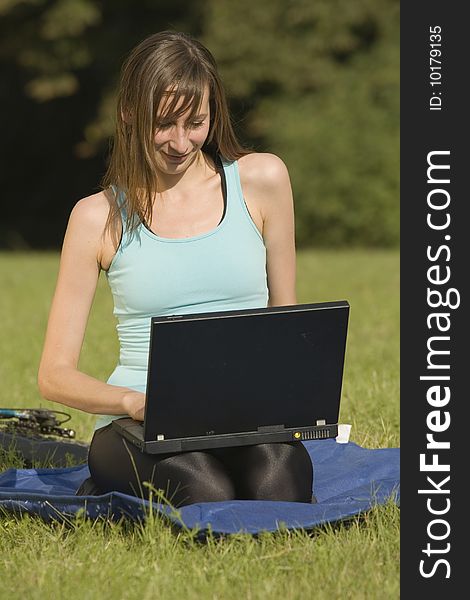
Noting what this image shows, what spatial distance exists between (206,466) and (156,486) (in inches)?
6.6

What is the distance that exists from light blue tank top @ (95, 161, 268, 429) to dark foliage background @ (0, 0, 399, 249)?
619 inches

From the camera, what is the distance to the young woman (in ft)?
12.0

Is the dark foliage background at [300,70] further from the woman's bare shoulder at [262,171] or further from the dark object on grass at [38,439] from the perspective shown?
the woman's bare shoulder at [262,171]

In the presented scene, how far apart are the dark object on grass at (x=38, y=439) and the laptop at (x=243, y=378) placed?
4.06 ft

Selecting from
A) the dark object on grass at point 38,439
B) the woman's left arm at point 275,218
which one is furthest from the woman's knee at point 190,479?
the dark object on grass at point 38,439

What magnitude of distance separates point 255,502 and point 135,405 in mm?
459

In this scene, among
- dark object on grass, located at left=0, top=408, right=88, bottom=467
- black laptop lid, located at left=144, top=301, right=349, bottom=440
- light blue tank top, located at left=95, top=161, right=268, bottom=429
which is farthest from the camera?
dark object on grass, located at left=0, top=408, right=88, bottom=467

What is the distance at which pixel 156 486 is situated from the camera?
3643mm

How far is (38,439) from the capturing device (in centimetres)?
492

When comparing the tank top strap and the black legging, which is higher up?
the tank top strap

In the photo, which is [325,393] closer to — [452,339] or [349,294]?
[452,339]

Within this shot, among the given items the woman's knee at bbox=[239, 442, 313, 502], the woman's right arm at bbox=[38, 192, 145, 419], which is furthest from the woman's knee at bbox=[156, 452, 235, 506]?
the woman's right arm at bbox=[38, 192, 145, 419]

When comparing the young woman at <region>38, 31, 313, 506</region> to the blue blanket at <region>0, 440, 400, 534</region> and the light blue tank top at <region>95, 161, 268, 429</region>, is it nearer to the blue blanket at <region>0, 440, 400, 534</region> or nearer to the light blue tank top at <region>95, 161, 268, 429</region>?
the light blue tank top at <region>95, 161, 268, 429</region>

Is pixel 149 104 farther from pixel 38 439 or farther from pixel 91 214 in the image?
pixel 38 439
